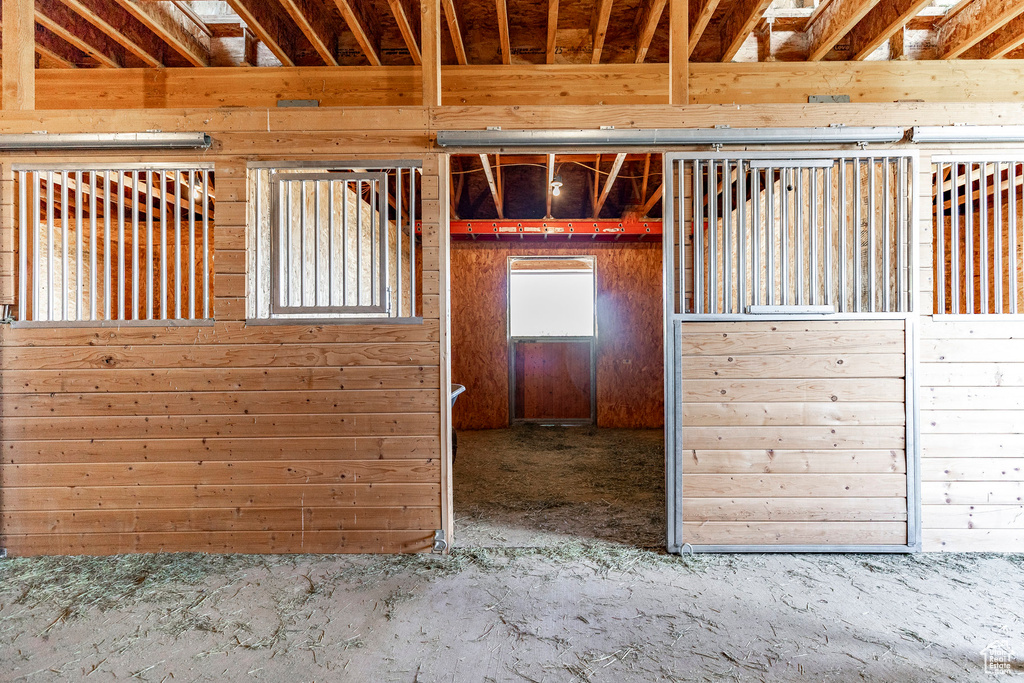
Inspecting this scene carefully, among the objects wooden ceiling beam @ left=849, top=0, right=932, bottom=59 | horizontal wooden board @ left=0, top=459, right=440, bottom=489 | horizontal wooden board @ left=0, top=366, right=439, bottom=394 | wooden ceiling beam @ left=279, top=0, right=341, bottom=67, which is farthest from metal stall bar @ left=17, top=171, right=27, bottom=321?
wooden ceiling beam @ left=849, top=0, right=932, bottom=59

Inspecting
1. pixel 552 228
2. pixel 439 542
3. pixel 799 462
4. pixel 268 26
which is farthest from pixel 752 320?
pixel 552 228

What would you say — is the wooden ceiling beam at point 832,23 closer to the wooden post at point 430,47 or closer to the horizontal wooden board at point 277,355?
the wooden post at point 430,47

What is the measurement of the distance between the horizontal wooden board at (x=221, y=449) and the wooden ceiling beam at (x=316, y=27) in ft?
7.25

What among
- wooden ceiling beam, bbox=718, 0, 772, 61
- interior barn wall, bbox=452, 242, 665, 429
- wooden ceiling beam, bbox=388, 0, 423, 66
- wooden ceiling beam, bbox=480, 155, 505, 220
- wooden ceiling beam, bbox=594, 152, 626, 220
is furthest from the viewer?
interior barn wall, bbox=452, 242, 665, 429

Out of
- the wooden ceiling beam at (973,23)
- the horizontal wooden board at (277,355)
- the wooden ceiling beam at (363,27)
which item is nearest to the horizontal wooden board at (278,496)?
the horizontal wooden board at (277,355)

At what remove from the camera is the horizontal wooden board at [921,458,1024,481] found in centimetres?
255

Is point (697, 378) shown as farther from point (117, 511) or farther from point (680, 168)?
point (117, 511)

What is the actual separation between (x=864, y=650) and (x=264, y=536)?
8.50 feet

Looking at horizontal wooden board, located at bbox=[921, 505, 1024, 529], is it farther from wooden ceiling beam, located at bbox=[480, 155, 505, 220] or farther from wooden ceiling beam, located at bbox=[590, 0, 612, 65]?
wooden ceiling beam, located at bbox=[480, 155, 505, 220]

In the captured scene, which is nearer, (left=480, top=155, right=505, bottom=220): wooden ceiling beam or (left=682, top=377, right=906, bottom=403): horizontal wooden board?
(left=682, top=377, right=906, bottom=403): horizontal wooden board

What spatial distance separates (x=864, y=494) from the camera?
8.34 ft

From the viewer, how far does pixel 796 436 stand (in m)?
2.56

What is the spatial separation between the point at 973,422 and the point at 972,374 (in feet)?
0.78

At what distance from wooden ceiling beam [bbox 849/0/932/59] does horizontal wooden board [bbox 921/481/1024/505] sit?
231 cm
